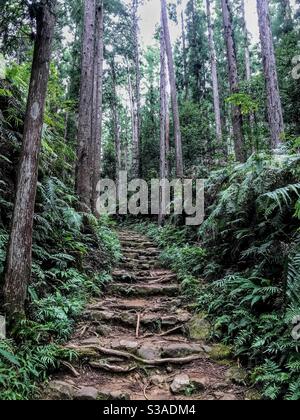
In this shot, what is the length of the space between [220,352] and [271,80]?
25.5 feet

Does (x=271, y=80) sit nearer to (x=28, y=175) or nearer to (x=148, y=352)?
(x=28, y=175)

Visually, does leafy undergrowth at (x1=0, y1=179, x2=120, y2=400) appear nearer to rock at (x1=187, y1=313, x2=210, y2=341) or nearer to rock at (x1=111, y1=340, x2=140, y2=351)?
rock at (x1=111, y1=340, x2=140, y2=351)

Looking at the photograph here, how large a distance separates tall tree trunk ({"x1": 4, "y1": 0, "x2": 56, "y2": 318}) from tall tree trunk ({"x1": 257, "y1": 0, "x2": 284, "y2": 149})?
255 inches

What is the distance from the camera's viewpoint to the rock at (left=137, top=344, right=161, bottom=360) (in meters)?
4.65

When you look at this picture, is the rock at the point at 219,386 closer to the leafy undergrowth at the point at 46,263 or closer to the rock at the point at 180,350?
the rock at the point at 180,350

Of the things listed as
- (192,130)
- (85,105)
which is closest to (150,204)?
(192,130)

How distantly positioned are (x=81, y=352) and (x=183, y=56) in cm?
2963

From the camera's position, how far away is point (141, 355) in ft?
15.4

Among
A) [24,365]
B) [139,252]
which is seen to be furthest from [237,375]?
[139,252]

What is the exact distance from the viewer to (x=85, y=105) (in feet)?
29.3

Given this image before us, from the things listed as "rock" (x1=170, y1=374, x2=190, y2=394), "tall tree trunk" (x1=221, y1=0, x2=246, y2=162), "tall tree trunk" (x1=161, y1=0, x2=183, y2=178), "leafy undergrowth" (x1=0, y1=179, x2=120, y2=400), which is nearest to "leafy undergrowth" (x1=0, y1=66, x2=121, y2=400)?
"leafy undergrowth" (x1=0, y1=179, x2=120, y2=400)

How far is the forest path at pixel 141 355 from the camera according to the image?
3869mm

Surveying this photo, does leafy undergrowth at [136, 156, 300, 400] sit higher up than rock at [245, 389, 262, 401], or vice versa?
leafy undergrowth at [136, 156, 300, 400]

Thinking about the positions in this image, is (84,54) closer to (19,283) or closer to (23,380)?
(19,283)
